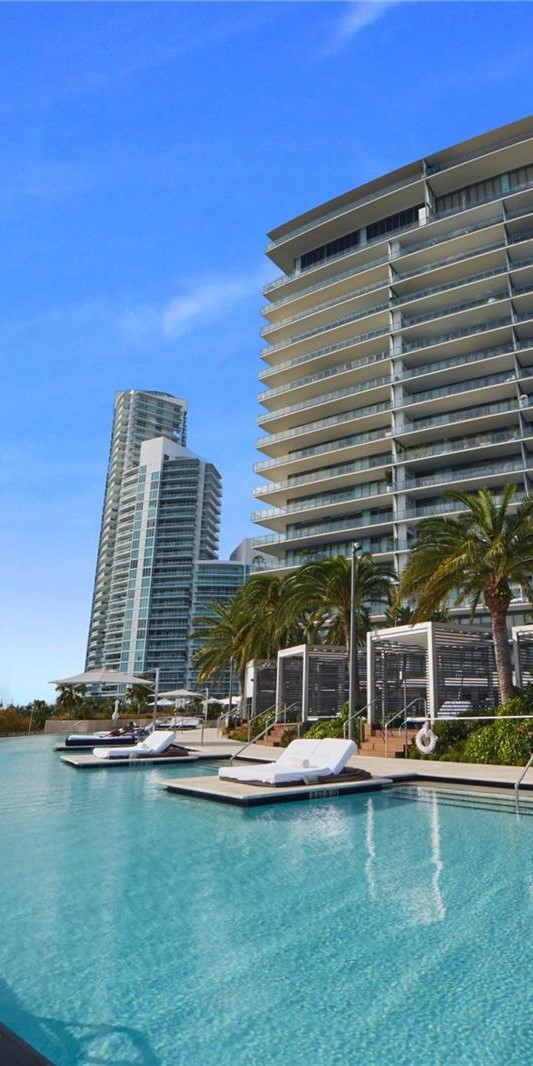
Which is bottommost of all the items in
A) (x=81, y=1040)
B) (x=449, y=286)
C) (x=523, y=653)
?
(x=81, y=1040)

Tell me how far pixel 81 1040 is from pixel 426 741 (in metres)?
16.7

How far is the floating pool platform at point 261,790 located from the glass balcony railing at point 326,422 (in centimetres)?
4347

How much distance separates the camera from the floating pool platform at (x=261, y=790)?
37.7 ft

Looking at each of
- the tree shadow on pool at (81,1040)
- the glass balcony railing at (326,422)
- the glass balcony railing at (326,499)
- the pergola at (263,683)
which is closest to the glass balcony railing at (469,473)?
the glass balcony railing at (326,499)

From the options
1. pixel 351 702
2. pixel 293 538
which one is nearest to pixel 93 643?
pixel 293 538

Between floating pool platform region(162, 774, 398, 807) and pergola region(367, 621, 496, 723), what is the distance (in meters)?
8.66

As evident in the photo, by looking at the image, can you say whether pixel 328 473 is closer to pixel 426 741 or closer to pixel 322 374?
pixel 322 374

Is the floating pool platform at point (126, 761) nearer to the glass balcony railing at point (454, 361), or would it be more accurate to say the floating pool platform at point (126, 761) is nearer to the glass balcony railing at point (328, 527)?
the glass balcony railing at point (328, 527)

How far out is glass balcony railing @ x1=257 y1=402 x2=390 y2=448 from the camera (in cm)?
5452

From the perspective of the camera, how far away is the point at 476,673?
24062 mm

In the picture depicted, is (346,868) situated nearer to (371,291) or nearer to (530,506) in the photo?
(530,506)

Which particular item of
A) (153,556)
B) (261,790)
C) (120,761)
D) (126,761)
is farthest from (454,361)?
(153,556)

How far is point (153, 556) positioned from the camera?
474 ft

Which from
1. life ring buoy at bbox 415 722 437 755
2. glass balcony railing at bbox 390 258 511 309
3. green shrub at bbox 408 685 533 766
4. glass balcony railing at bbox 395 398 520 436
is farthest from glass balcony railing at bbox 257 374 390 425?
life ring buoy at bbox 415 722 437 755
